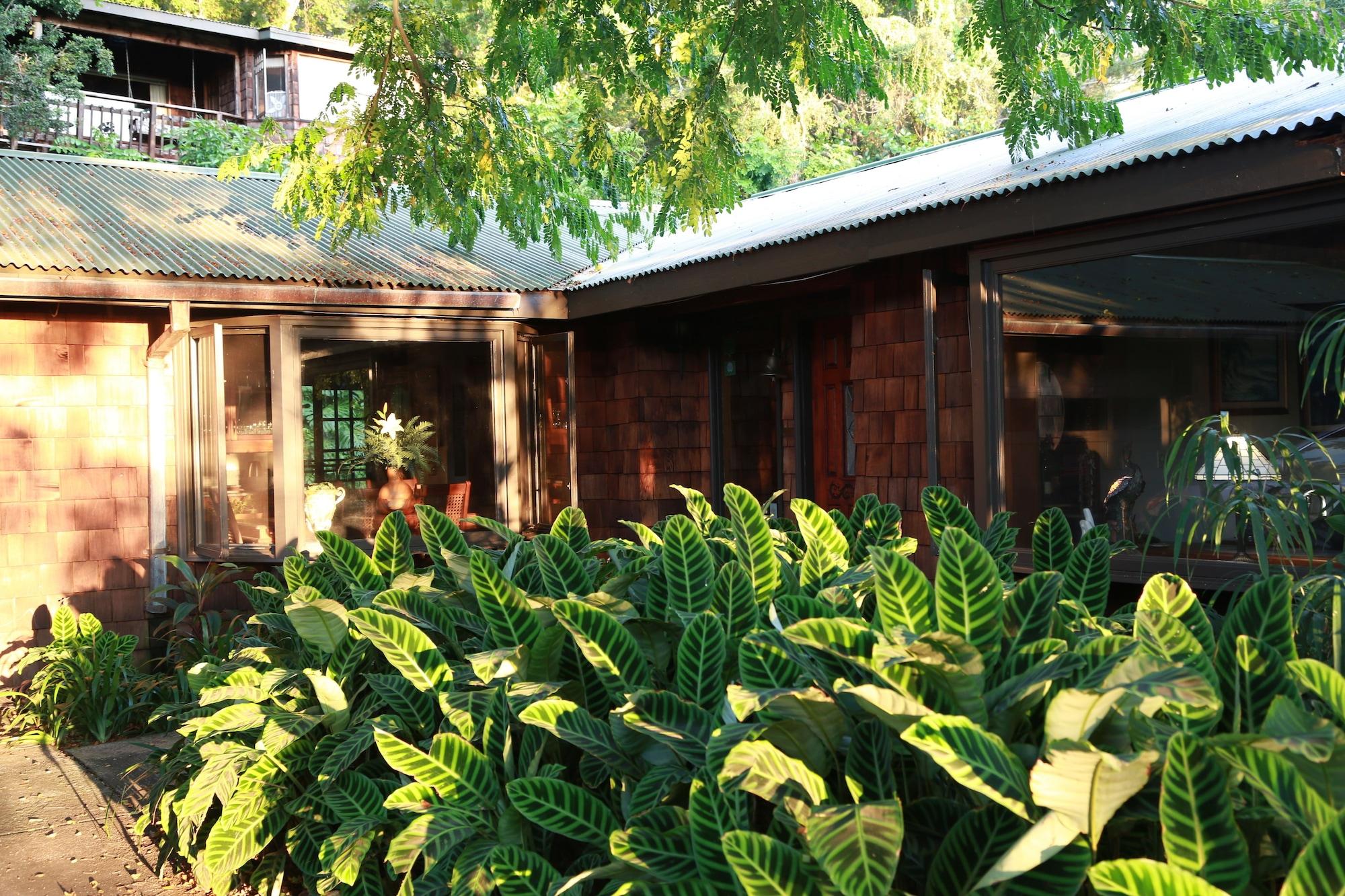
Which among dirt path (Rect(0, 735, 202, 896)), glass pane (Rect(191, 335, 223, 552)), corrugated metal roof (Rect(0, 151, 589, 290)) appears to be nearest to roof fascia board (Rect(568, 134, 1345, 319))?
corrugated metal roof (Rect(0, 151, 589, 290))

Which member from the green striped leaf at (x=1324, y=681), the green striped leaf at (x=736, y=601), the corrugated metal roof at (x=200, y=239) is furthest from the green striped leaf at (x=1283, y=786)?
the corrugated metal roof at (x=200, y=239)

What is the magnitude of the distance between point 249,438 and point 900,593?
672 cm

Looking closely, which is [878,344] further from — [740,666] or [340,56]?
[340,56]

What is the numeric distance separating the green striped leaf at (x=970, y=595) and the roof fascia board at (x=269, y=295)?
636cm

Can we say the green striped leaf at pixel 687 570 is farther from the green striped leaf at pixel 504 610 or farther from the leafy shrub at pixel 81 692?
the leafy shrub at pixel 81 692

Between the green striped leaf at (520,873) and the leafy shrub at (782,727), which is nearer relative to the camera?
the leafy shrub at (782,727)

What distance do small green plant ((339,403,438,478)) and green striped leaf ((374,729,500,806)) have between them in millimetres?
6387

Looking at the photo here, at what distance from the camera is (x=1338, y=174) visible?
398 centimetres

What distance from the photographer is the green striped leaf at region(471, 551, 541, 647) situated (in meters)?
2.46

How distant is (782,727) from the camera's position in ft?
5.67

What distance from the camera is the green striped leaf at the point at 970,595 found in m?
1.70

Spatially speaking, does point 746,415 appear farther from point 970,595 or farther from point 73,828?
point 970,595

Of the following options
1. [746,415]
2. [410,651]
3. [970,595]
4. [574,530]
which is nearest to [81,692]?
[574,530]

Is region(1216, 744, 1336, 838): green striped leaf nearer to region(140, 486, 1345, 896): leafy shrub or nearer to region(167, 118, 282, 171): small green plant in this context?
region(140, 486, 1345, 896): leafy shrub
